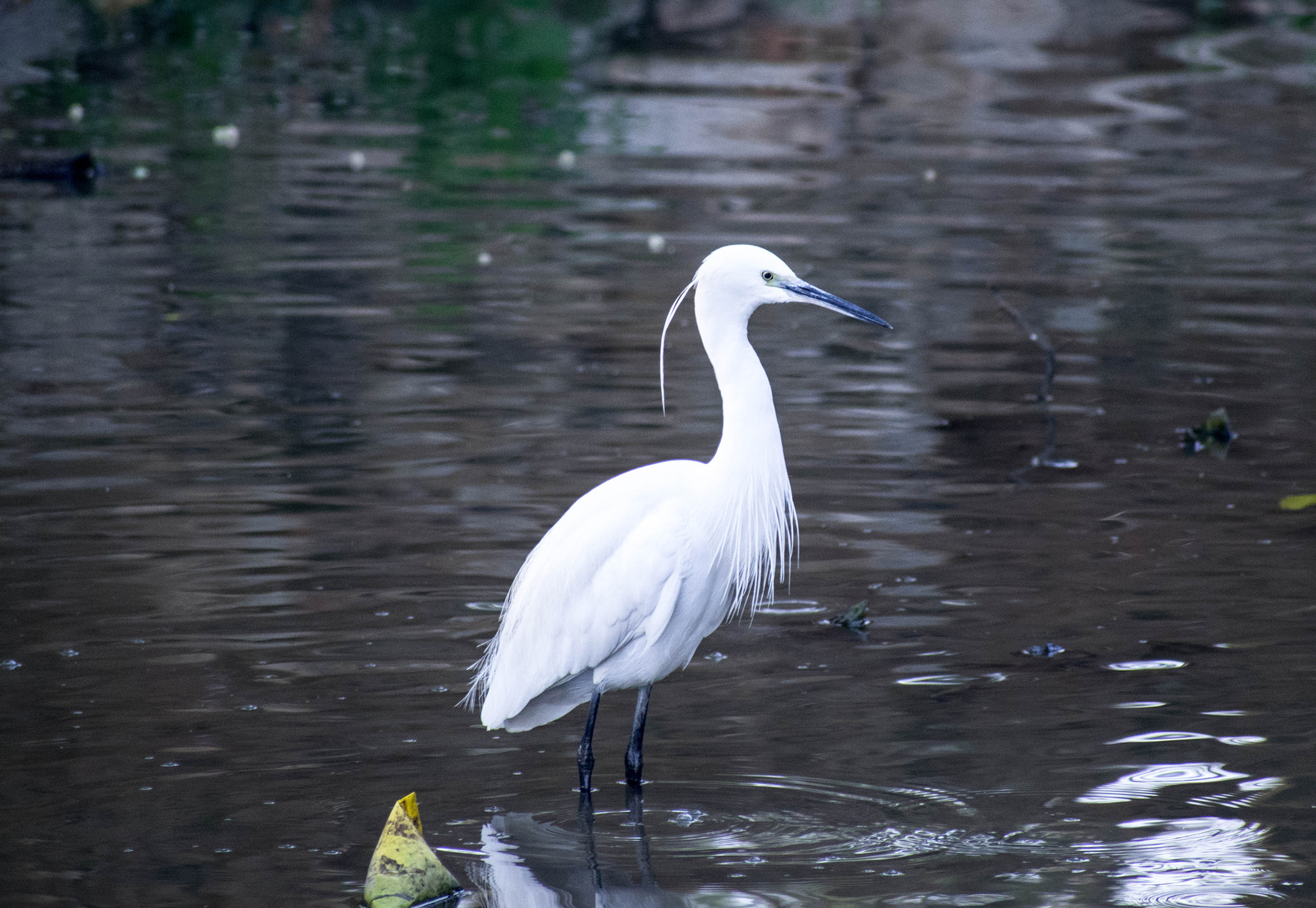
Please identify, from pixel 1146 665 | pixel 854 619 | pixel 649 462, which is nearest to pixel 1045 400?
pixel 649 462

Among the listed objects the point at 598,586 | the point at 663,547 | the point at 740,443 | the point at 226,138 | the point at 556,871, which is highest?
the point at 226,138

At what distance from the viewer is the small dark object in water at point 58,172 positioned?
45.8 feet

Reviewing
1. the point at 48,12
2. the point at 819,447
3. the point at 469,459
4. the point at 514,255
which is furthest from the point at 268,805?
the point at 48,12

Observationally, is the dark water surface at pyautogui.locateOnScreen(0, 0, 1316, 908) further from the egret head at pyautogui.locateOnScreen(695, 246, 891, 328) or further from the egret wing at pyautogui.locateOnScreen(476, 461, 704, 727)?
the egret head at pyautogui.locateOnScreen(695, 246, 891, 328)

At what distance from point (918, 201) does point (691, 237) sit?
2.54 meters

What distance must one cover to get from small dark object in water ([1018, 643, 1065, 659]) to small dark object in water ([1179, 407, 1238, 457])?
2.52 m

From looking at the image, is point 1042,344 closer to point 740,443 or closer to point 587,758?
point 740,443

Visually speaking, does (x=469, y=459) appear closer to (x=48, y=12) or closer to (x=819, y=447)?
(x=819, y=447)

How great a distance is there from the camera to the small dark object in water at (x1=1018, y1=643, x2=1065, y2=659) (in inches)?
209

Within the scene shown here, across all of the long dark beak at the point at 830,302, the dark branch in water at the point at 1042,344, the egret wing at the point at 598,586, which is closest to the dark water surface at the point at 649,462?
the dark branch in water at the point at 1042,344

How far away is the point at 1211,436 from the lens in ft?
25.0

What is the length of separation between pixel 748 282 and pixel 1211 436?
3928 millimetres

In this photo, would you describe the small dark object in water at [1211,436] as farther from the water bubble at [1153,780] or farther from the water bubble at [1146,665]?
the water bubble at [1153,780]

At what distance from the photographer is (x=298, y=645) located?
5332 millimetres
